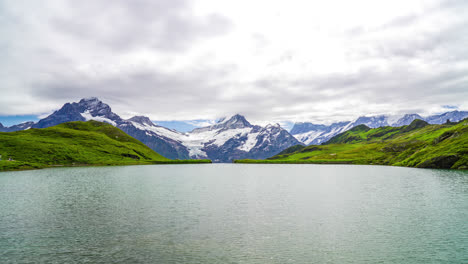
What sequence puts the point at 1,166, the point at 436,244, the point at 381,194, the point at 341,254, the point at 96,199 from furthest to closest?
the point at 1,166 < the point at 381,194 < the point at 96,199 < the point at 436,244 < the point at 341,254

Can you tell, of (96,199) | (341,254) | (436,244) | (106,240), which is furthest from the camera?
(96,199)

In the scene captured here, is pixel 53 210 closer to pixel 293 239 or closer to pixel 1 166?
pixel 293 239

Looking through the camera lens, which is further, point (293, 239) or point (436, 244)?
point (293, 239)

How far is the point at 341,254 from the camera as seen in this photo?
3100cm

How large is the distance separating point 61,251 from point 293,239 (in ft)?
90.8

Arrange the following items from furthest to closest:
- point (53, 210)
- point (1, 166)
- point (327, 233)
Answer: point (1, 166) → point (53, 210) → point (327, 233)

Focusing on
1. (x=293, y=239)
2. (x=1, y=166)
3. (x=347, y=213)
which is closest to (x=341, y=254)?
(x=293, y=239)

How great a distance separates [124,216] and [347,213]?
40511mm

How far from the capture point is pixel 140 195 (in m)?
73.8

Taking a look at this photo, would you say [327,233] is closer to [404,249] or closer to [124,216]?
[404,249]

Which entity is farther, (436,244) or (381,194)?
(381,194)

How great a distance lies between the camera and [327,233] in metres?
38.9

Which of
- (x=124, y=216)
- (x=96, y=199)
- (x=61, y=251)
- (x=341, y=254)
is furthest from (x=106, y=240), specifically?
(x=96, y=199)

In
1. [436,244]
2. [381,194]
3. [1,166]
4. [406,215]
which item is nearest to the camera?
[436,244]
